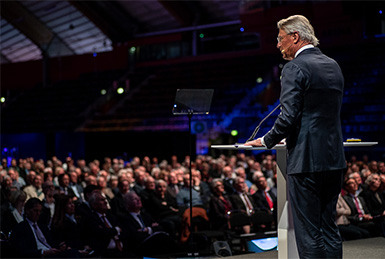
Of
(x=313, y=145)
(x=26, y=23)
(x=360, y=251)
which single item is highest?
(x=26, y=23)

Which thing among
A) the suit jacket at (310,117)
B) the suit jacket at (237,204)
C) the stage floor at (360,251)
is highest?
the suit jacket at (310,117)

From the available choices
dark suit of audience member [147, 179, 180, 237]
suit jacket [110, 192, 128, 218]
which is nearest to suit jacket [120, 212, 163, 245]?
suit jacket [110, 192, 128, 218]

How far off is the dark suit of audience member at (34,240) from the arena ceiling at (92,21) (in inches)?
719

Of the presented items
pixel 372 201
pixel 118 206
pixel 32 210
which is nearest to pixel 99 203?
pixel 32 210

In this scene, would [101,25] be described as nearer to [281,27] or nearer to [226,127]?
[226,127]

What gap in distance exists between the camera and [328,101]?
2.83 meters

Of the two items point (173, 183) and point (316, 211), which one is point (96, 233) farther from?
point (316, 211)

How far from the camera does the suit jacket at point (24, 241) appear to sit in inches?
230

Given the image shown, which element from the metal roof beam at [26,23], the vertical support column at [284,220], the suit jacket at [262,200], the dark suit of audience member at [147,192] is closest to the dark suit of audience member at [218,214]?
the suit jacket at [262,200]

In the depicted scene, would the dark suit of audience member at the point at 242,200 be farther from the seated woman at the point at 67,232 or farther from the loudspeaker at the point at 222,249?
the seated woman at the point at 67,232

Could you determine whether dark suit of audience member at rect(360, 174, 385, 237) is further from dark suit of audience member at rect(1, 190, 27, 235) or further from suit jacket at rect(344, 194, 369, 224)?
dark suit of audience member at rect(1, 190, 27, 235)

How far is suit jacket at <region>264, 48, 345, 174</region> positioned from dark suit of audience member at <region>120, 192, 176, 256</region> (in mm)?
3786

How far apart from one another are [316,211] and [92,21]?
24.1 metres

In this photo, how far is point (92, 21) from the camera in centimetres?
2578
